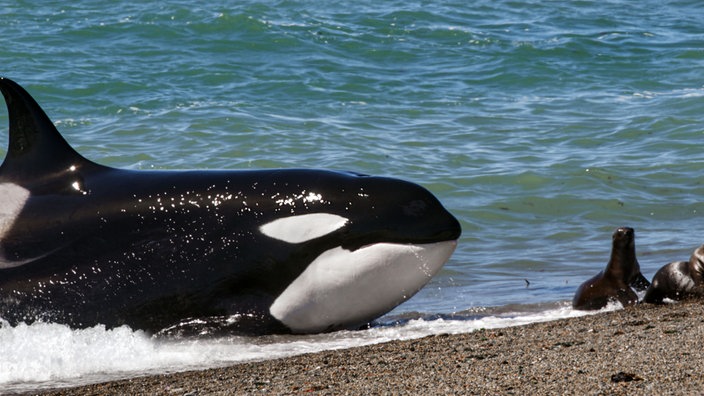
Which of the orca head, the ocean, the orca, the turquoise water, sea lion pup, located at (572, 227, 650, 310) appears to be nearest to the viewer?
the orca

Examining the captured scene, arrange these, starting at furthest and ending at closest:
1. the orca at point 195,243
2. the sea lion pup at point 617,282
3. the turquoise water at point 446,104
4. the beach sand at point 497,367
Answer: the turquoise water at point 446,104
the sea lion pup at point 617,282
the orca at point 195,243
the beach sand at point 497,367

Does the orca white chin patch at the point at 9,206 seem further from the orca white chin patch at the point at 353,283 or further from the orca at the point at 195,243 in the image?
the orca white chin patch at the point at 353,283

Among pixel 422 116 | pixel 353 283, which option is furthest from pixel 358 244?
pixel 422 116

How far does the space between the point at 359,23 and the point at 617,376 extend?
22.3m

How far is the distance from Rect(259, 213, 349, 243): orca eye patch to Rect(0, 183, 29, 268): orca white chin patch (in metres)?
1.70

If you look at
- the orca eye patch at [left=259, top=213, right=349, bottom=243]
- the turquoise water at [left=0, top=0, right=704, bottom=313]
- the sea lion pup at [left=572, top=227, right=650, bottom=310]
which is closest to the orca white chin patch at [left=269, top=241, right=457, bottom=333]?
the orca eye patch at [left=259, top=213, right=349, bottom=243]

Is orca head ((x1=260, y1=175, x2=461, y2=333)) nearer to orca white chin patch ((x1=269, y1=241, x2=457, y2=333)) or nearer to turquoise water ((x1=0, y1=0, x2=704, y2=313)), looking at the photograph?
orca white chin patch ((x1=269, y1=241, x2=457, y2=333))

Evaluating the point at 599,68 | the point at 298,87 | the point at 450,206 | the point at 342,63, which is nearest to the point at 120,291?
the point at 450,206

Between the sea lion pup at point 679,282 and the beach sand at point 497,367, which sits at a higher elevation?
the beach sand at point 497,367

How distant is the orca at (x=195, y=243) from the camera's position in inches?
321

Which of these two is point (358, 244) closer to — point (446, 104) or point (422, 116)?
point (422, 116)

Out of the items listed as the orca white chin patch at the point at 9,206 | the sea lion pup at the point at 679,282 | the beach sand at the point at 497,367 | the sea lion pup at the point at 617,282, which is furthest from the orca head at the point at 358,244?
the sea lion pup at the point at 679,282

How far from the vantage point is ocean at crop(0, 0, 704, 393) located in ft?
31.6

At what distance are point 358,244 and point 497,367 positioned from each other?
2.15m
